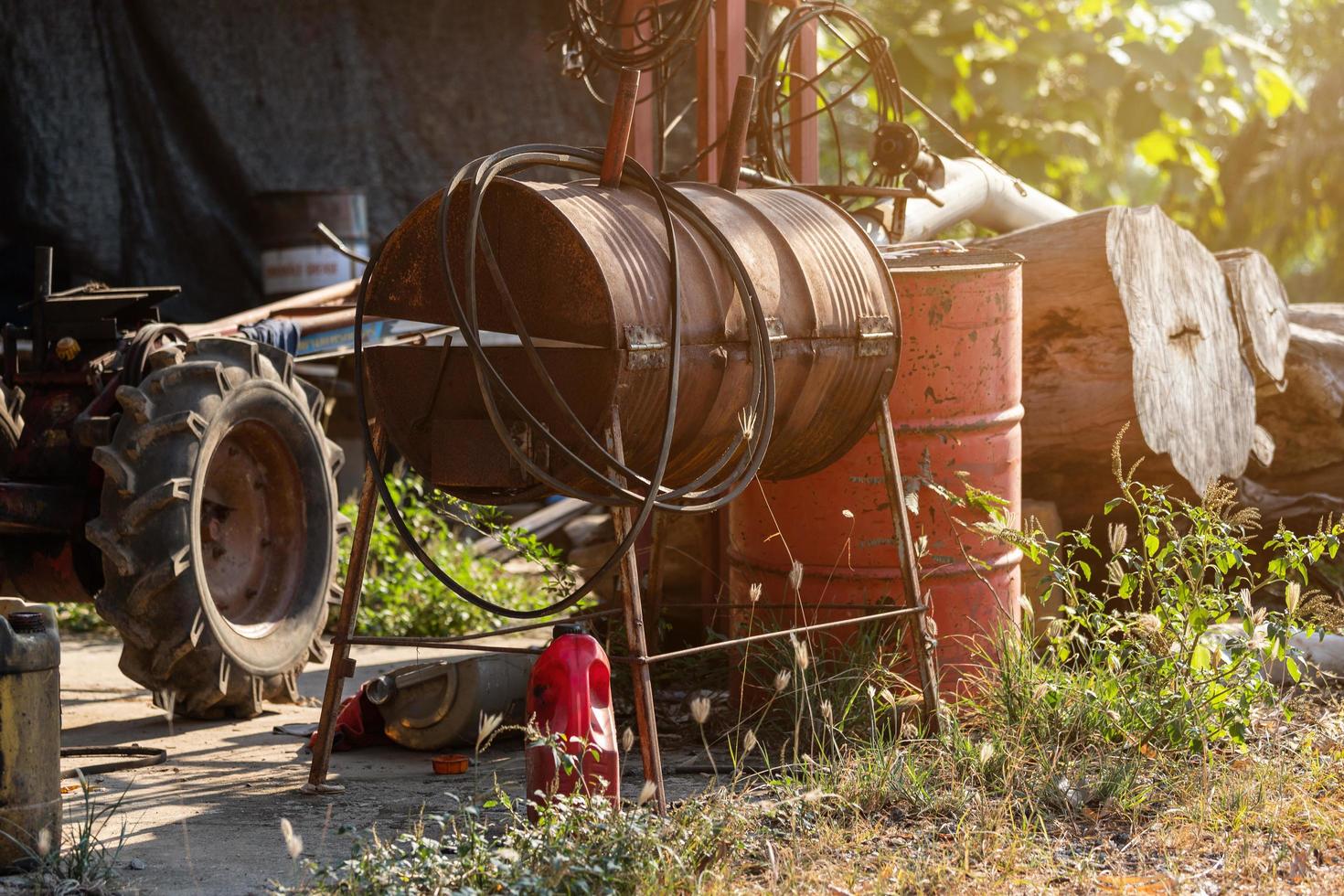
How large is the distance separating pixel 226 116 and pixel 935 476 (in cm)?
702

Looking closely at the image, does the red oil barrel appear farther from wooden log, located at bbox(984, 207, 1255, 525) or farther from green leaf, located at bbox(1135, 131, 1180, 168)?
green leaf, located at bbox(1135, 131, 1180, 168)

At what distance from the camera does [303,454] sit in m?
5.36

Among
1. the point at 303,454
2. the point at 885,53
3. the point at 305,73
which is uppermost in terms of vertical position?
the point at 305,73

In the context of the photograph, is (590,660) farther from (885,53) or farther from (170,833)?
(885,53)

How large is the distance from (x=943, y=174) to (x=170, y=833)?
4.38 metres

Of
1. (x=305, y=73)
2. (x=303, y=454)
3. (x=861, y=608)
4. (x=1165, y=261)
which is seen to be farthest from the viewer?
(x=305, y=73)

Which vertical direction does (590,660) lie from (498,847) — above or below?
above

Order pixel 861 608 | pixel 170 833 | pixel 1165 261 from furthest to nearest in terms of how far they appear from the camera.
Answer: pixel 1165 261 → pixel 861 608 → pixel 170 833

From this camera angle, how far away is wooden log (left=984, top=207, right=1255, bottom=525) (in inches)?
225

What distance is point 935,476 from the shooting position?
4684 mm

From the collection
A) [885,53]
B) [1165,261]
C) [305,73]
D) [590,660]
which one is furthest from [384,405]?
[305,73]

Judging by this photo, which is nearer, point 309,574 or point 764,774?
point 764,774

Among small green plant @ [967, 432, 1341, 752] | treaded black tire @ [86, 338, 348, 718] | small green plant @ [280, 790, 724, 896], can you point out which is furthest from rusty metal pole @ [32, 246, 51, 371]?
small green plant @ [967, 432, 1341, 752]

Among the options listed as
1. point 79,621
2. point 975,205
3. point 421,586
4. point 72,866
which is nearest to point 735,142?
point 72,866
